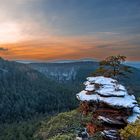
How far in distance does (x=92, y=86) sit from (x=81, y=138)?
6741mm

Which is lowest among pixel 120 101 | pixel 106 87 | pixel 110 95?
pixel 120 101

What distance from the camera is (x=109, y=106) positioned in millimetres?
35062

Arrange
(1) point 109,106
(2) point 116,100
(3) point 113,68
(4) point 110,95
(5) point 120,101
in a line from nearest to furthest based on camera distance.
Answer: (5) point 120,101, (2) point 116,100, (1) point 109,106, (4) point 110,95, (3) point 113,68

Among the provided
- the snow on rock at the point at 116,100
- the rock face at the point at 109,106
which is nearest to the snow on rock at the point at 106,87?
the rock face at the point at 109,106

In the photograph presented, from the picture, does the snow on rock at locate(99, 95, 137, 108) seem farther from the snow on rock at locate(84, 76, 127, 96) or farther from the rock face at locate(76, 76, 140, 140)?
the snow on rock at locate(84, 76, 127, 96)

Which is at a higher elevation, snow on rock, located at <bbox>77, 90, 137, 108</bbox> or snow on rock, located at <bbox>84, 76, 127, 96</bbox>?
snow on rock, located at <bbox>84, 76, 127, 96</bbox>

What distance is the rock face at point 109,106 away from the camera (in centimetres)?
3397

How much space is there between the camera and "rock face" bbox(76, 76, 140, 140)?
33972 mm

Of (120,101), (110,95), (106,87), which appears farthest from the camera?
(106,87)

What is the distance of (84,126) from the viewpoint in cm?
3434

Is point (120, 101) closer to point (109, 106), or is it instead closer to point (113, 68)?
point (109, 106)

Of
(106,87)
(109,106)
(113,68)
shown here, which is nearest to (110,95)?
(109,106)

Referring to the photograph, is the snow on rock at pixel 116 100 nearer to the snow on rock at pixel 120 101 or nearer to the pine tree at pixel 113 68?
the snow on rock at pixel 120 101

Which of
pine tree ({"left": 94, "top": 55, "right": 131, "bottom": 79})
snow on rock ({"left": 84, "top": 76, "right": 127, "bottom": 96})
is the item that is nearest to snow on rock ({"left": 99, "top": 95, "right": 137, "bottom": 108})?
snow on rock ({"left": 84, "top": 76, "right": 127, "bottom": 96})
